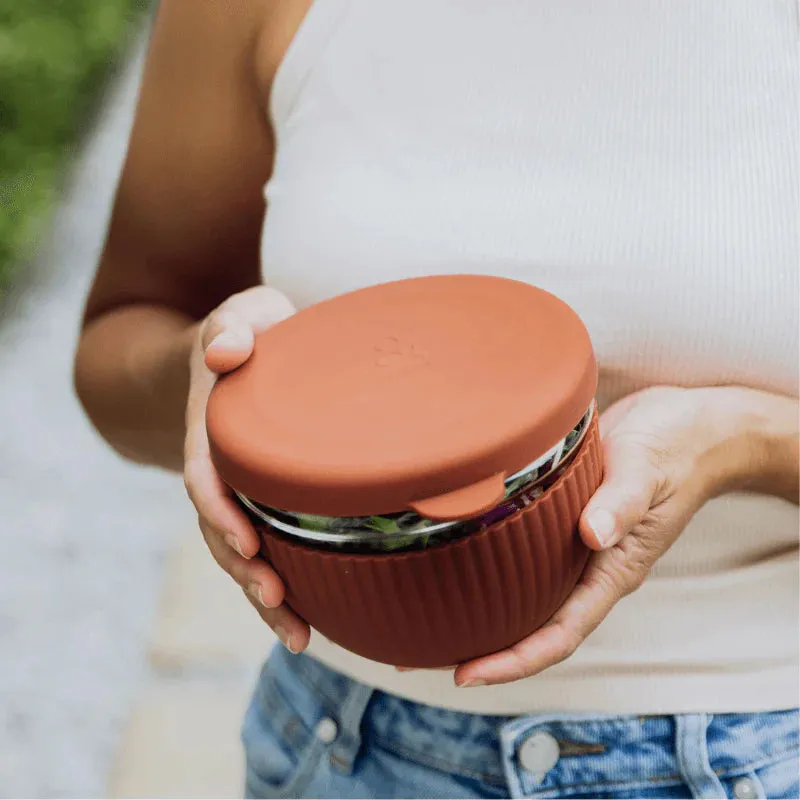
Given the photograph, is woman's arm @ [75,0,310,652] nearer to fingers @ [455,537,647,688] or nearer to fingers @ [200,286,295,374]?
fingers @ [200,286,295,374]

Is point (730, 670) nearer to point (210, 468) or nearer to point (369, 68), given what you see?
point (210, 468)

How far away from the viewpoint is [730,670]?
50cm

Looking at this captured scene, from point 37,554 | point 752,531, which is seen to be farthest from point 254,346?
point 37,554

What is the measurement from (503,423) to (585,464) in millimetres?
57

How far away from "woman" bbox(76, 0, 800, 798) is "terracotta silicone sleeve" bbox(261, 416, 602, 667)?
0.04 meters

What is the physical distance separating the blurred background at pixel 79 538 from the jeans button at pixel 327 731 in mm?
544

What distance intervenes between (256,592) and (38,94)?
1.88 metres

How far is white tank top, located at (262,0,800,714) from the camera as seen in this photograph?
1.57 ft

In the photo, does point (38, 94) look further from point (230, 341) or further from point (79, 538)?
point (230, 341)

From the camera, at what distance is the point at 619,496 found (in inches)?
15.1

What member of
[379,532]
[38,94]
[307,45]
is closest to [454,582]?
[379,532]

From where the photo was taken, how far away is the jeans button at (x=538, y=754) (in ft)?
1.62

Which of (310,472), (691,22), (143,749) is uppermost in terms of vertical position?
(691,22)

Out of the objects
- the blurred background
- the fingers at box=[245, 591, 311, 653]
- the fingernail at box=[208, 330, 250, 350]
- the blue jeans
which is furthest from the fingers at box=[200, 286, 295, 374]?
the blurred background
